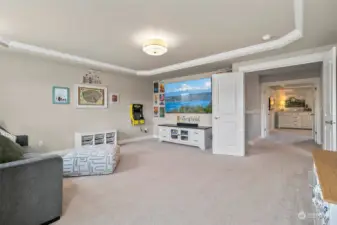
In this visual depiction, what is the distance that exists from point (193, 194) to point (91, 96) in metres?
3.90

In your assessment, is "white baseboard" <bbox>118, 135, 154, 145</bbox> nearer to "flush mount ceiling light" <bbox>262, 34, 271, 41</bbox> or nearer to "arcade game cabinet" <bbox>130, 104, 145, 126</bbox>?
"arcade game cabinet" <bbox>130, 104, 145, 126</bbox>

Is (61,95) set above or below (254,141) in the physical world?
above

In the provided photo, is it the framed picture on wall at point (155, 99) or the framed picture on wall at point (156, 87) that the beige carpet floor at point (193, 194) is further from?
the framed picture on wall at point (156, 87)

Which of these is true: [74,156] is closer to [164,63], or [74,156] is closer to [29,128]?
[29,128]

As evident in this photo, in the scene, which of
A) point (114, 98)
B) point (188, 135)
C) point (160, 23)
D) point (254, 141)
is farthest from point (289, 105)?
point (160, 23)

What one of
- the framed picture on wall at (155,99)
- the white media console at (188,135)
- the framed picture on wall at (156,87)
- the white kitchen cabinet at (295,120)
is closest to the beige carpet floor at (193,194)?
the white media console at (188,135)

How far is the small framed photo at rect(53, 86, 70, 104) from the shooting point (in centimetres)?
446

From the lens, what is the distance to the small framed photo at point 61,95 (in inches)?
176

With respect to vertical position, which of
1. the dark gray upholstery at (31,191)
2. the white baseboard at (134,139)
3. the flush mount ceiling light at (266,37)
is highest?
the flush mount ceiling light at (266,37)

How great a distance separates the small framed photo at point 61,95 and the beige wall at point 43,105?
0.27 feet

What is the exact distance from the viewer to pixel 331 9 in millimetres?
2211

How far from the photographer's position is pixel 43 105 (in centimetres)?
430

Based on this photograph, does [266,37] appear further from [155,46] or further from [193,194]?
[193,194]

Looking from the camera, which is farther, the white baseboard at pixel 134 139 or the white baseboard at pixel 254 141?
the white baseboard at pixel 134 139
